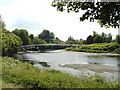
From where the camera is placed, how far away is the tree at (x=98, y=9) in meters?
5.50

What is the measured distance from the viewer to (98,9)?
19.0 ft

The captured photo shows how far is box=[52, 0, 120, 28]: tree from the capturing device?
18.0 feet

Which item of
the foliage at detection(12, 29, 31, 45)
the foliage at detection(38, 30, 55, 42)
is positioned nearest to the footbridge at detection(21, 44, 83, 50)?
the foliage at detection(12, 29, 31, 45)

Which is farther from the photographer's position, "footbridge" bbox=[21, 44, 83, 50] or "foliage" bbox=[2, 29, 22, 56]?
"footbridge" bbox=[21, 44, 83, 50]

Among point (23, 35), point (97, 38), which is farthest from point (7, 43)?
point (97, 38)

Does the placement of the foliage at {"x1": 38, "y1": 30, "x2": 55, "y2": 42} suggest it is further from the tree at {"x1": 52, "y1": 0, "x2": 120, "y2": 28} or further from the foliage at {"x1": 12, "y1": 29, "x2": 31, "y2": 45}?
the tree at {"x1": 52, "y1": 0, "x2": 120, "y2": 28}

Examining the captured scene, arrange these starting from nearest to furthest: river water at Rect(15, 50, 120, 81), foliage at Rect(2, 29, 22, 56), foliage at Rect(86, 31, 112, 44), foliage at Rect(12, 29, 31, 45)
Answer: river water at Rect(15, 50, 120, 81) < foliage at Rect(2, 29, 22, 56) < foliage at Rect(86, 31, 112, 44) < foliage at Rect(12, 29, 31, 45)

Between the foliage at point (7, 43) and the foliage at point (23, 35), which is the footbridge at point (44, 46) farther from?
the foliage at point (7, 43)

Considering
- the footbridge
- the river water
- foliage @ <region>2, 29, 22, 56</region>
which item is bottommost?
the river water

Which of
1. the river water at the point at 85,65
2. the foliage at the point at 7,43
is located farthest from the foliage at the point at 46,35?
the river water at the point at 85,65

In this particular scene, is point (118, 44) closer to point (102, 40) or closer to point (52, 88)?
point (102, 40)

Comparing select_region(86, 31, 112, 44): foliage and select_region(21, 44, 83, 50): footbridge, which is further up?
select_region(86, 31, 112, 44): foliage

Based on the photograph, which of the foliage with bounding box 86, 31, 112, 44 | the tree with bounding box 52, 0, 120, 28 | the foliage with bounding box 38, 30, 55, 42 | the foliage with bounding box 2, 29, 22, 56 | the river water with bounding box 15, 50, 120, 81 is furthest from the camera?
the foliage with bounding box 38, 30, 55, 42

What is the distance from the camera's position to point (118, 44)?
276 ft
